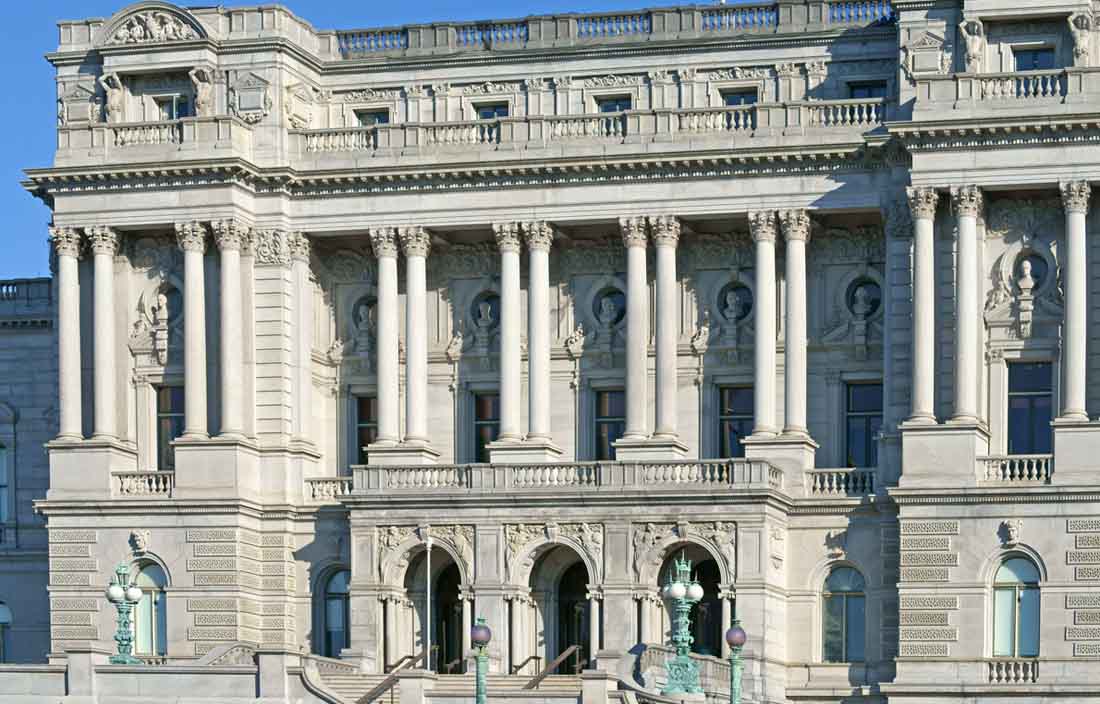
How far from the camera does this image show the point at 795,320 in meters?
89.8

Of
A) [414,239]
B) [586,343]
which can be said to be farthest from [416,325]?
[586,343]

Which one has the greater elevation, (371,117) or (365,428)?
(371,117)

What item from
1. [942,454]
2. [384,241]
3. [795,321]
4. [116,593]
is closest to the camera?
[116,593]

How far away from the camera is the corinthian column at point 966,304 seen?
86.1m

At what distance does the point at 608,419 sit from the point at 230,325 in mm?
11455

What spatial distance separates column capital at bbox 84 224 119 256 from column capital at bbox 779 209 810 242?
1964 centimetres

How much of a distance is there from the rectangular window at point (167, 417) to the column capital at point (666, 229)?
15.0 meters

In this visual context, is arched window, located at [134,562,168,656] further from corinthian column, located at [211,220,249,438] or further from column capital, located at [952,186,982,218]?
column capital, located at [952,186,982,218]

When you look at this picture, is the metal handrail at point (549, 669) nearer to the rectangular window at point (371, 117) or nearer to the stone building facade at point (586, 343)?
the stone building facade at point (586, 343)

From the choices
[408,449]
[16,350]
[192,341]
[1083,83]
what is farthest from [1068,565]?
[16,350]

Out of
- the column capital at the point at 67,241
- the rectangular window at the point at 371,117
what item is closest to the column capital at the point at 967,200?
the rectangular window at the point at 371,117

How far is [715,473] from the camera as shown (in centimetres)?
8612

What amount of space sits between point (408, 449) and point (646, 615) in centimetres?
991

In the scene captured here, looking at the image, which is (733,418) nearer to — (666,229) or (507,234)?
(666,229)
